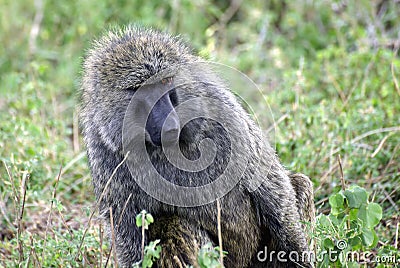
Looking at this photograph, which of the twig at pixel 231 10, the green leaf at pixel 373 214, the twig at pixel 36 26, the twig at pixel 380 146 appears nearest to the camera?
the green leaf at pixel 373 214

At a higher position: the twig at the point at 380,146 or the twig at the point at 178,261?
the twig at the point at 380,146

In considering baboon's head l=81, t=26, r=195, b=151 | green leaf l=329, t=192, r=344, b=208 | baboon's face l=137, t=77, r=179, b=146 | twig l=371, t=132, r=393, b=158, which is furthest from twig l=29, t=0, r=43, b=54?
green leaf l=329, t=192, r=344, b=208

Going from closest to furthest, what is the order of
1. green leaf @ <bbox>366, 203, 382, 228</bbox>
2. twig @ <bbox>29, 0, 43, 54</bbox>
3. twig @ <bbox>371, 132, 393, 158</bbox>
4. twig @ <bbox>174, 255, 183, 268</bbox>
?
1. twig @ <bbox>174, 255, 183, 268</bbox>
2. green leaf @ <bbox>366, 203, 382, 228</bbox>
3. twig @ <bbox>371, 132, 393, 158</bbox>
4. twig @ <bbox>29, 0, 43, 54</bbox>

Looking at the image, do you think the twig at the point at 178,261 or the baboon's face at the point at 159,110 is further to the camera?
the baboon's face at the point at 159,110

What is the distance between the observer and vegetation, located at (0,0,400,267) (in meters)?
3.55

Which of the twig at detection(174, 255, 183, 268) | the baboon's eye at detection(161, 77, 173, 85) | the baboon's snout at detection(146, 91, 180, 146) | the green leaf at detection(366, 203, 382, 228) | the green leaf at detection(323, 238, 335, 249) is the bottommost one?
the twig at detection(174, 255, 183, 268)

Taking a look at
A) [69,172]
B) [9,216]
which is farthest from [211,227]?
[69,172]

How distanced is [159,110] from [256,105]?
103 inches

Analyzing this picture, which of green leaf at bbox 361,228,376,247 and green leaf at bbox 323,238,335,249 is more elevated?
green leaf at bbox 361,228,376,247

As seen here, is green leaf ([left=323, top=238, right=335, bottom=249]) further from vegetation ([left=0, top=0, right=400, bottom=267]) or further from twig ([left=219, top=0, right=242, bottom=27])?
twig ([left=219, top=0, right=242, bottom=27])

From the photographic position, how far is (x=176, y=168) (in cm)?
324

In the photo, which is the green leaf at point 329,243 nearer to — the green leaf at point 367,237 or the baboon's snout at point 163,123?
the green leaf at point 367,237

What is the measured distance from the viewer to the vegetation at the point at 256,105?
355 centimetres

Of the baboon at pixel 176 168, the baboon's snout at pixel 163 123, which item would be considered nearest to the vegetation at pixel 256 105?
the baboon at pixel 176 168
